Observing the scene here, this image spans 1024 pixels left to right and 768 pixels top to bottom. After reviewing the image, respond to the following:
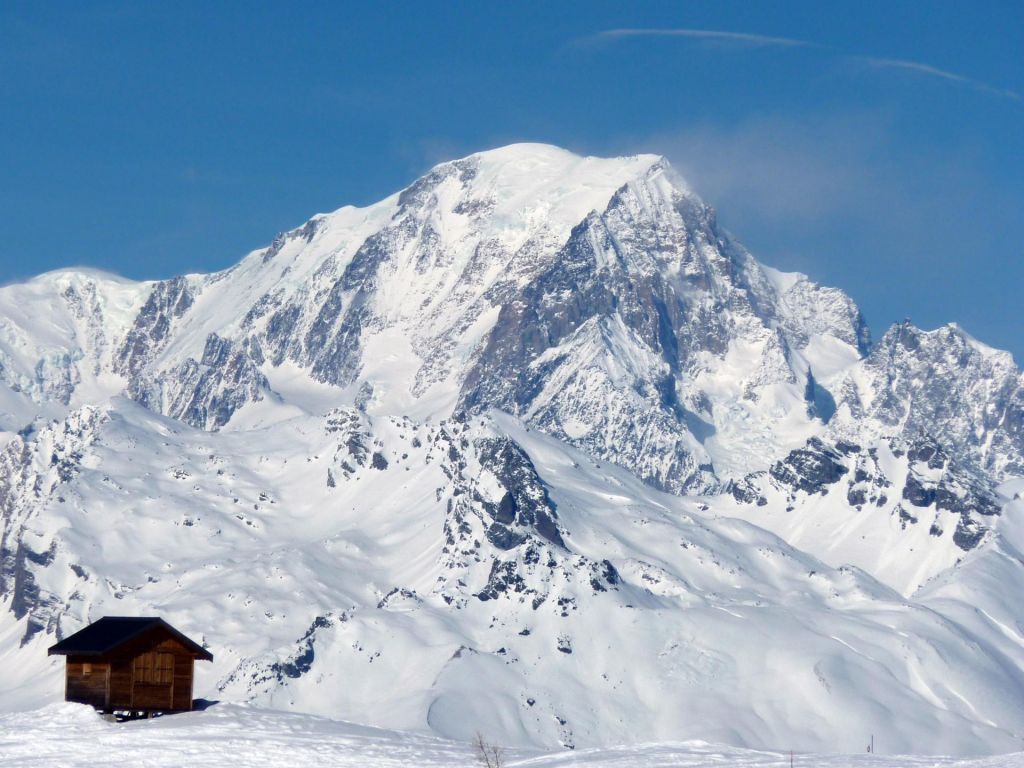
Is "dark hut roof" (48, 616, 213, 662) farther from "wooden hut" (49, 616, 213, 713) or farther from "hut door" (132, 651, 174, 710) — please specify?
"hut door" (132, 651, 174, 710)

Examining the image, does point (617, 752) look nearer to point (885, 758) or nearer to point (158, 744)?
point (885, 758)

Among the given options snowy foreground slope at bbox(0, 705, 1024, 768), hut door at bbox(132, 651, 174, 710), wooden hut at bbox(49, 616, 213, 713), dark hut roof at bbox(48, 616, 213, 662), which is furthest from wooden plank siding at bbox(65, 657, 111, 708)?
snowy foreground slope at bbox(0, 705, 1024, 768)

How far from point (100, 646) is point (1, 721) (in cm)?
609

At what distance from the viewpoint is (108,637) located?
97.5 m

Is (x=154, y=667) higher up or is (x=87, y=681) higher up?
(x=154, y=667)

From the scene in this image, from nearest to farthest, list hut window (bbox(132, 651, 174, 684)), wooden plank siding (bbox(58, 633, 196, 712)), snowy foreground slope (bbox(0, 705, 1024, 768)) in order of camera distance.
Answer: snowy foreground slope (bbox(0, 705, 1024, 768)) → wooden plank siding (bbox(58, 633, 196, 712)) → hut window (bbox(132, 651, 174, 684))

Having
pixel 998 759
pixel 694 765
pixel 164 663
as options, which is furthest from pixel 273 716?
pixel 998 759

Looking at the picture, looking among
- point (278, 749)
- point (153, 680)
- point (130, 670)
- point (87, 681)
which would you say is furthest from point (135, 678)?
point (278, 749)

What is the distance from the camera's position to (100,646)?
9569 cm

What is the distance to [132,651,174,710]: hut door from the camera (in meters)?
95.9

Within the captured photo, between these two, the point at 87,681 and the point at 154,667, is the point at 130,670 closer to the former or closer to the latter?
the point at 154,667

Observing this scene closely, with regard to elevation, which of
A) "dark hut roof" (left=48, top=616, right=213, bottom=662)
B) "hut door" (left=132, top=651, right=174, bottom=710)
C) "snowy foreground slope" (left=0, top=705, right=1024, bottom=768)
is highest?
"dark hut roof" (left=48, top=616, right=213, bottom=662)

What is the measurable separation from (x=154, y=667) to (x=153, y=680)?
0.55m

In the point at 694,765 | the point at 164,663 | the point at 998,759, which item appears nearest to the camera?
the point at 998,759
